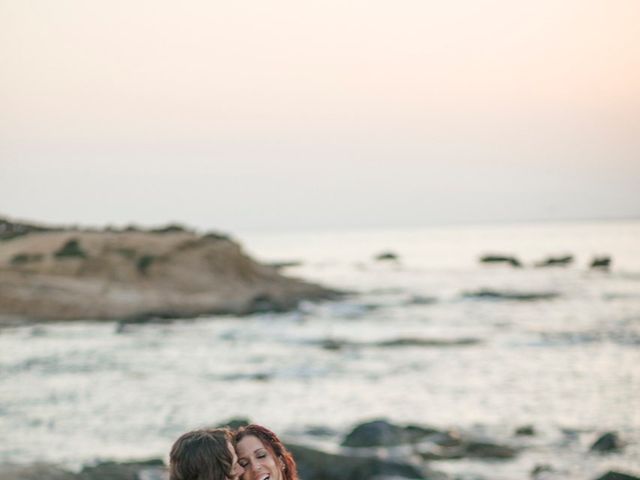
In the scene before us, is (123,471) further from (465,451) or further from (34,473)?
(465,451)

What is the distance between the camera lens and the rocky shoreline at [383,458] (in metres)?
12.2

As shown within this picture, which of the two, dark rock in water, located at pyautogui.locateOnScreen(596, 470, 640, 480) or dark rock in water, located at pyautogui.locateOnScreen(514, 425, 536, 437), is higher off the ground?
dark rock in water, located at pyautogui.locateOnScreen(596, 470, 640, 480)

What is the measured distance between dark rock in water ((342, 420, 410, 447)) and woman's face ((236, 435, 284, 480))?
1008cm

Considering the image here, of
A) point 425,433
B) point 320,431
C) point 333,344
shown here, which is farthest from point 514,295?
point 425,433

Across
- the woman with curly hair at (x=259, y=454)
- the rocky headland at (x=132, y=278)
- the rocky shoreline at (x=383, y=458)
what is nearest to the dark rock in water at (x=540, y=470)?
the rocky shoreline at (x=383, y=458)

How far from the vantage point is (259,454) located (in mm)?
5543

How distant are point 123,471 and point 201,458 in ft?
25.4

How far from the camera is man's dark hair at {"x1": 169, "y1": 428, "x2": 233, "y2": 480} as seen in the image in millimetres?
5059

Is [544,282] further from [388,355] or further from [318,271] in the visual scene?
[388,355]

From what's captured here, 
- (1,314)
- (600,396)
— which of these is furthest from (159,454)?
(1,314)

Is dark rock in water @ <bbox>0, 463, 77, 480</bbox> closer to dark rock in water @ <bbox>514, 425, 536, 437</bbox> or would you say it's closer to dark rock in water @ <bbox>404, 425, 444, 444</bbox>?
dark rock in water @ <bbox>404, 425, 444, 444</bbox>

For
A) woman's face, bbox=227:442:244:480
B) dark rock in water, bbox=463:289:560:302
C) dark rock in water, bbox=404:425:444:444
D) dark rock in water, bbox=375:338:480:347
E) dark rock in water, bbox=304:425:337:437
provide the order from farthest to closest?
dark rock in water, bbox=463:289:560:302 → dark rock in water, bbox=375:338:480:347 → dark rock in water, bbox=304:425:337:437 → dark rock in water, bbox=404:425:444:444 → woman's face, bbox=227:442:244:480

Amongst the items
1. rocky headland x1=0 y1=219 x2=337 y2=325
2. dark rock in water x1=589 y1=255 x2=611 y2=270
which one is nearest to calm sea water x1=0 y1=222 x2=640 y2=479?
rocky headland x1=0 y1=219 x2=337 y2=325

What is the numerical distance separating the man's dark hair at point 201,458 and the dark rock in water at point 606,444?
40.1 feet
